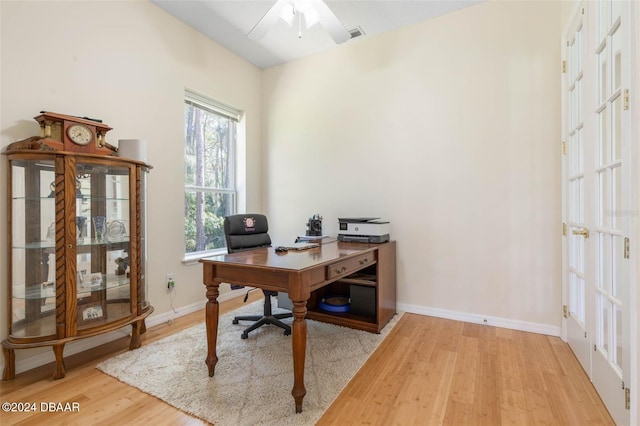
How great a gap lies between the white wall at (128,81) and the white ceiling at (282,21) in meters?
0.17

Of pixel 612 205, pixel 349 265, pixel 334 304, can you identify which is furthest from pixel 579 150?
pixel 334 304

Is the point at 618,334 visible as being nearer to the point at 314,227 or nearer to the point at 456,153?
the point at 456,153

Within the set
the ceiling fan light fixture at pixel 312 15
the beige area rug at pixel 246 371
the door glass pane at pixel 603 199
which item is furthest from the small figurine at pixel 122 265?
the door glass pane at pixel 603 199

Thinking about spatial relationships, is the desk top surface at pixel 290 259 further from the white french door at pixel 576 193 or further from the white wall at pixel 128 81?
the white french door at pixel 576 193

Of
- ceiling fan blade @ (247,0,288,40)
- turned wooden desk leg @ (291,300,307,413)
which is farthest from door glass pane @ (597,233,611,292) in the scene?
ceiling fan blade @ (247,0,288,40)

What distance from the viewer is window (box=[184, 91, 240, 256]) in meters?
3.24

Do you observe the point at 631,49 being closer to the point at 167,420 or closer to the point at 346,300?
the point at 346,300

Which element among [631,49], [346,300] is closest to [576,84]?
[631,49]

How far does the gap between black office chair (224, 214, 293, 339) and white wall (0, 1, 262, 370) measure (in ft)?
2.51

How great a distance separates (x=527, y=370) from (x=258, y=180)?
335 centimetres

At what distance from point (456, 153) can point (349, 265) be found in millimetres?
1615

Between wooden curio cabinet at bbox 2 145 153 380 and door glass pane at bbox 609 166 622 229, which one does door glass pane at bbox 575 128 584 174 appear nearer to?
door glass pane at bbox 609 166 622 229

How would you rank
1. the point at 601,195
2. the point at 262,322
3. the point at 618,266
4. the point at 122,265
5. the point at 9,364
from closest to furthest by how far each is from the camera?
1. the point at 618,266
2. the point at 601,195
3. the point at 9,364
4. the point at 122,265
5. the point at 262,322

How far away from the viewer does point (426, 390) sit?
1754mm
